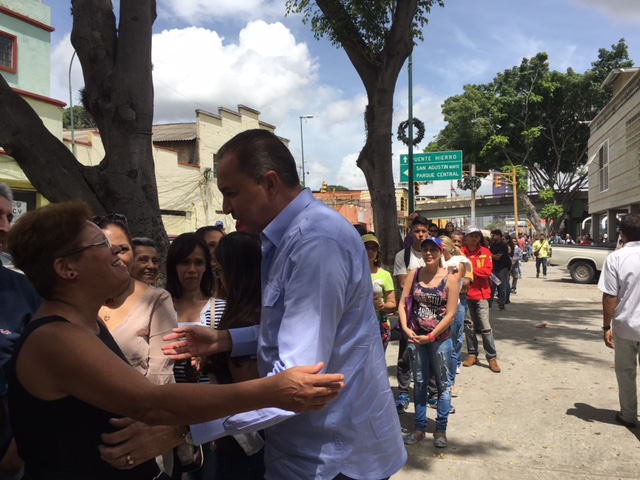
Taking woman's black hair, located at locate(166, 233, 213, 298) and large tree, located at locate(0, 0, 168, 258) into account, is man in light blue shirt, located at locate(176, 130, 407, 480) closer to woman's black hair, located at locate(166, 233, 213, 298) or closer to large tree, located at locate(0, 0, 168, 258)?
woman's black hair, located at locate(166, 233, 213, 298)

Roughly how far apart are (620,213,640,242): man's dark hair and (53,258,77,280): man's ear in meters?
4.91

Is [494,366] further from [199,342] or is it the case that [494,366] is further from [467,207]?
[467,207]

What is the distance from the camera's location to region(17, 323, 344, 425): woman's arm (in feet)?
4.63

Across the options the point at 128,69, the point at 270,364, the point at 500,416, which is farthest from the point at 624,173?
the point at 270,364

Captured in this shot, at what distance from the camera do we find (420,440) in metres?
4.64

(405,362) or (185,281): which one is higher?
(185,281)

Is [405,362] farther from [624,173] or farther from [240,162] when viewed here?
[624,173]

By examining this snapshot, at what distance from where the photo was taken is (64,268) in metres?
1.67

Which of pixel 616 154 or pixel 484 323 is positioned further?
pixel 616 154

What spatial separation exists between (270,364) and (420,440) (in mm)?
3495

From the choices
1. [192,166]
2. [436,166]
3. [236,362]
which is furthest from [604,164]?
[236,362]

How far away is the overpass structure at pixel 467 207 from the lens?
54.3 meters

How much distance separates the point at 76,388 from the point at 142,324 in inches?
56.8

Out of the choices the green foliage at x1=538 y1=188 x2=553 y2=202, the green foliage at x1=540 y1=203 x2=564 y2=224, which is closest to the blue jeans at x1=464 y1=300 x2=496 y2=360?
the green foliage at x1=540 y1=203 x2=564 y2=224
